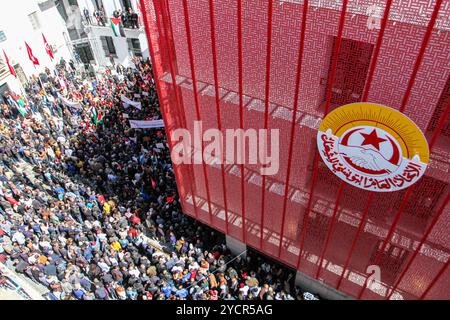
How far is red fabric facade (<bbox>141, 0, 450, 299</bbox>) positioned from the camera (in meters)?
6.90

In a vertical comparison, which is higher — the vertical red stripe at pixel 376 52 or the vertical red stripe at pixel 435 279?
the vertical red stripe at pixel 376 52

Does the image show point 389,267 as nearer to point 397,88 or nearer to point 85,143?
point 397,88

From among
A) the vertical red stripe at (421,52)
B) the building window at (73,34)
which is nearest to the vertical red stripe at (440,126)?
the vertical red stripe at (421,52)

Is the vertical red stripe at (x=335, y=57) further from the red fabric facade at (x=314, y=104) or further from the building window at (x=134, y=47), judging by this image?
the building window at (x=134, y=47)

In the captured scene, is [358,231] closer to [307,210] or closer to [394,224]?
[394,224]

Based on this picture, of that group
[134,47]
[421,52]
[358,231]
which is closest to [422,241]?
[358,231]

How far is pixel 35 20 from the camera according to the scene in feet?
84.2

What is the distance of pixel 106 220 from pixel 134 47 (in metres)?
14.8

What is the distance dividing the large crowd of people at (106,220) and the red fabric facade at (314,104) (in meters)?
1.99

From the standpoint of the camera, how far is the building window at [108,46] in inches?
1024

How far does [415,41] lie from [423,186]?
3377mm

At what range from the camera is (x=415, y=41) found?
6.56 metres

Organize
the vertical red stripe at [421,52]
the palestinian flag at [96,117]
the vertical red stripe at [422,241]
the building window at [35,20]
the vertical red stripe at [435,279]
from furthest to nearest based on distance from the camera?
1. the building window at [35,20]
2. the palestinian flag at [96,117]
3. the vertical red stripe at [435,279]
4. the vertical red stripe at [422,241]
5. the vertical red stripe at [421,52]

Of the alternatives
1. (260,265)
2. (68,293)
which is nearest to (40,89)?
(68,293)
